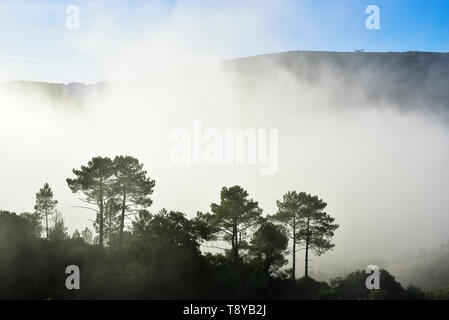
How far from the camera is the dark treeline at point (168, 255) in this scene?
3388 centimetres

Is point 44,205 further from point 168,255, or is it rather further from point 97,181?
point 168,255

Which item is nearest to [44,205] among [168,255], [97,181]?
[97,181]

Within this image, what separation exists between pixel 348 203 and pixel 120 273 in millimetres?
165778

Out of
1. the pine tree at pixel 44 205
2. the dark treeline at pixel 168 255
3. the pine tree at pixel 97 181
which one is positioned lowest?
the dark treeline at pixel 168 255

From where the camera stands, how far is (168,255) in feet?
117

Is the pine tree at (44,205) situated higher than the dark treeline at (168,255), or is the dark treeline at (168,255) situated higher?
the pine tree at (44,205)

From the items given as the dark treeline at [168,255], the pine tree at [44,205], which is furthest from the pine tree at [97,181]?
the pine tree at [44,205]

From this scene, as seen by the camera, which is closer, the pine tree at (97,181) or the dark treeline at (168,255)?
the dark treeline at (168,255)

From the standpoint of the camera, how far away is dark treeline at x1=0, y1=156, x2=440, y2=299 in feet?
111

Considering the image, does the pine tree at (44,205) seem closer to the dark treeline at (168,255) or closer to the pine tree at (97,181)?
the dark treeline at (168,255)

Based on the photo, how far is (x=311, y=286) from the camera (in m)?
39.7

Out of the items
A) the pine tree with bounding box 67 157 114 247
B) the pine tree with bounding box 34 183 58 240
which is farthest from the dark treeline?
the pine tree with bounding box 34 183 58 240

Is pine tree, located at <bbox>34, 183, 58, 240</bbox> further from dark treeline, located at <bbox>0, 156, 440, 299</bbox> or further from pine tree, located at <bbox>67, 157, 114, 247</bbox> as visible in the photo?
pine tree, located at <bbox>67, 157, 114, 247</bbox>
